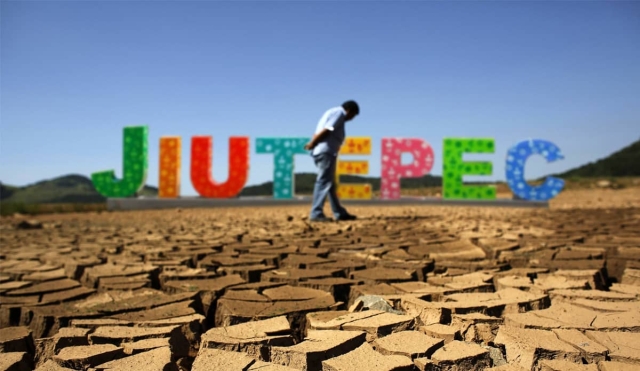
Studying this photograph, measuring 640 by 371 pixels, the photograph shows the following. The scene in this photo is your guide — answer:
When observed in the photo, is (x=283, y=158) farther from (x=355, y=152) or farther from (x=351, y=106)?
(x=351, y=106)

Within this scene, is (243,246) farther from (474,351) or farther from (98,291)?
(474,351)

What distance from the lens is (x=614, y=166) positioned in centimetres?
3059

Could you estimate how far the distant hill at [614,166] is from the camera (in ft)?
96.4

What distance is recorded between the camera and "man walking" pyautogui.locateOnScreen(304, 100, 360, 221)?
5.41 metres

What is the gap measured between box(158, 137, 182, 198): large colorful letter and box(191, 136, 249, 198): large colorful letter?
0.47 metres

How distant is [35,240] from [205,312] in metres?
3.56

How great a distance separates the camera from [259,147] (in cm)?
1127

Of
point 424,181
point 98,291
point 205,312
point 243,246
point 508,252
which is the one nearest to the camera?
point 205,312

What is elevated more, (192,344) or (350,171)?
(350,171)

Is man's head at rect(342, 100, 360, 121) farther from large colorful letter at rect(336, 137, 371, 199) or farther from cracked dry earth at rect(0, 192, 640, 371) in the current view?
large colorful letter at rect(336, 137, 371, 199)

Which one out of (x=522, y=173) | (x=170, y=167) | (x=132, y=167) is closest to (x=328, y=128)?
(x=522, y=173)

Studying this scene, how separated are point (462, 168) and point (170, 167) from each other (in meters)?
6.68

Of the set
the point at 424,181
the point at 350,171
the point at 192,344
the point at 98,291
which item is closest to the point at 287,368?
the point at 192,344

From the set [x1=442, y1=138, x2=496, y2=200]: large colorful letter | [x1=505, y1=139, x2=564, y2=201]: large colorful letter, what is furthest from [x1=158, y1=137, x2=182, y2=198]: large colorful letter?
[x1=505, y1=139, x2=564, y2=201]: large colorful letter
